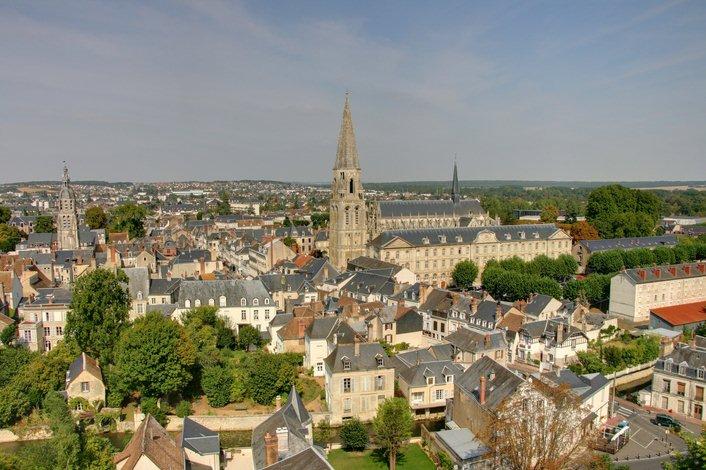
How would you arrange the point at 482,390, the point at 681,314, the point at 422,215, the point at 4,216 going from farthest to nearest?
the point at 4,216 < the point at 422,215 < the point at 681,314 < the point at 482,390

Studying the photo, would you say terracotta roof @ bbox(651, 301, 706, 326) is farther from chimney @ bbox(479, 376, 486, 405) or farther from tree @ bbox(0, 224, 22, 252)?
tree @ bbox(0, 224, 22, 252)

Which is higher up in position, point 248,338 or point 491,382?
point 491,382

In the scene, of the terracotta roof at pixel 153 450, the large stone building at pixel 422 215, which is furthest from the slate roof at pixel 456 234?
the terracotta roof at pixel 153 450

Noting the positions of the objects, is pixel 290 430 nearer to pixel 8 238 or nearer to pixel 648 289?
pixel 648 289

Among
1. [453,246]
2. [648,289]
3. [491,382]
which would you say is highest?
[453,246]

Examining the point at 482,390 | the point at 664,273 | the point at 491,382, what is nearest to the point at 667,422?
the point at 491,382

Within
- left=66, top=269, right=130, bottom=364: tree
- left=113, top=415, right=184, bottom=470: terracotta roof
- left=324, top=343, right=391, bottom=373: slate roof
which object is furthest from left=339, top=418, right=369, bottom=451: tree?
left=66, top=269, right=130, bottom=364: tree
